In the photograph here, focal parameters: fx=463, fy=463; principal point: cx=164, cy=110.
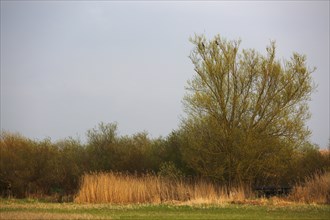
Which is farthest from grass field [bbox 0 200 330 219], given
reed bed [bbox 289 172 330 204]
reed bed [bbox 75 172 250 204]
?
reed bed [bbox 75 172 250 204]

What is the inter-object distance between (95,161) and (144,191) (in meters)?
7.54

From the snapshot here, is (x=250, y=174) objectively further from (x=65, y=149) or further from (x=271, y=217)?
(x=65, y=149)

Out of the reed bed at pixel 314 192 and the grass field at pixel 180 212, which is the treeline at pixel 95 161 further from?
the grass field at pixel 180 212

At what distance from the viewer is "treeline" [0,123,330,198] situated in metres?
29.5

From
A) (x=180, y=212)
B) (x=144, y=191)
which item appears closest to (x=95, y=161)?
(x=144, y=191)

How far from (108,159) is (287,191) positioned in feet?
39.2

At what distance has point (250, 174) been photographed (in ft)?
89.2

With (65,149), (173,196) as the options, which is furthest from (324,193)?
(65,149)

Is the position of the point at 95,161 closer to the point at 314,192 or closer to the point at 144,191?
the point at 144,191

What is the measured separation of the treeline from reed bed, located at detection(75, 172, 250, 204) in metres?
2.28

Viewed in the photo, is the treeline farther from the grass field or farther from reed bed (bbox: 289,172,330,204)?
the grass field

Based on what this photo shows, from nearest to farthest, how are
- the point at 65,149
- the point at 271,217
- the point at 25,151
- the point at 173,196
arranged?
the point at 271,217
the point at 173,196
the point at 25,151
the point at 65,149

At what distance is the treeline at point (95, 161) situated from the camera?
29.5 meters

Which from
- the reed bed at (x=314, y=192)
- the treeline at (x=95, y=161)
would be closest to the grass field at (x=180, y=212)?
the reed bed at (x=314, y=192)
